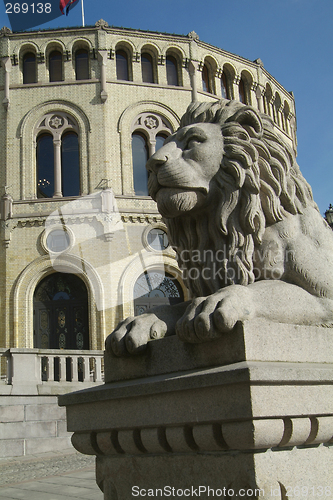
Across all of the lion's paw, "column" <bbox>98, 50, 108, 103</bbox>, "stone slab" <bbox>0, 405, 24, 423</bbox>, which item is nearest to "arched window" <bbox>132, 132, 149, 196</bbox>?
"column" <bbox>98, 50, 108, 103</bbox>

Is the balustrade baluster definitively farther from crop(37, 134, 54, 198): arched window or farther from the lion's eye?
the lion's eye

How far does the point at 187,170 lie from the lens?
2598mm

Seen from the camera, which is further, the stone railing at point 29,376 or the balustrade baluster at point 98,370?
the balustrade baluster at point 98,370

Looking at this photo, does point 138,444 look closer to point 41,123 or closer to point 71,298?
point 71,298

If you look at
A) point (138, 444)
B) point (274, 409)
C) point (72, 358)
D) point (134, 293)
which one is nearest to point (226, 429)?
point (274, 409)

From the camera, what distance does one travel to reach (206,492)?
81.5 inches

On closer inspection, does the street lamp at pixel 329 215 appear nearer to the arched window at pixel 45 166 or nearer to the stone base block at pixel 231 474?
the arched window at pixel 45 166

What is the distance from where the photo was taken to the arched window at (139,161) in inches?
822

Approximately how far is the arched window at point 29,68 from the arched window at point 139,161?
4.75 m

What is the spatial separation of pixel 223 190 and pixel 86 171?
1780cm

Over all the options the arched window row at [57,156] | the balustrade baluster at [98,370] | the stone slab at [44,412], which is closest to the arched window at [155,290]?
the arched window row at [57,156]

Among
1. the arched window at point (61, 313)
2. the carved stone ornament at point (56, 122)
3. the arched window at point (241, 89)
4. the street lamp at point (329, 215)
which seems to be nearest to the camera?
the street lamp at point (329, 215)

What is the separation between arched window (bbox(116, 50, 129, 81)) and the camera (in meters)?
21.8

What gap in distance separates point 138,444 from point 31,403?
33.3 feet
